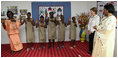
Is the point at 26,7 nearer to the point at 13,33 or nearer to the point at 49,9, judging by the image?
the point at 49,9

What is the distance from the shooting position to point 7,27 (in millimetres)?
3230

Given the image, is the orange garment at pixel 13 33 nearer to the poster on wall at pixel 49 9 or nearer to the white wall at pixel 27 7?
the white wall at pixel 27 7

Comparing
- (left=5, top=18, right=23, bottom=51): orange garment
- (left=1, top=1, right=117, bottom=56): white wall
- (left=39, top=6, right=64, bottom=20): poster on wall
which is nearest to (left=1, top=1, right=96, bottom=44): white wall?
(left=1, top=1, right=117, bottom=56): white wall

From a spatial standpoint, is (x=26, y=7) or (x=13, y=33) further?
(x=26, y=7)

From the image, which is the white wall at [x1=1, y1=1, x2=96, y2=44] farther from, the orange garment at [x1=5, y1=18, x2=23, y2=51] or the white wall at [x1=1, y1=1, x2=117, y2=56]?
the orange garment at [x1=5, y1=18, x2=23, y2=51]

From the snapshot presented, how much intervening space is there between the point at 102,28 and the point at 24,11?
11.1 ft

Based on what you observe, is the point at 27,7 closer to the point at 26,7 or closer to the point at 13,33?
the point at 26,7

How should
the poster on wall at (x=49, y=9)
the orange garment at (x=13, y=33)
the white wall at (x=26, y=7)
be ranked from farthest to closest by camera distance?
1. the poster on wall at (x=49, y=9)
2. the white wall at (x=26, y=7)
3. the orange garment at (x=13, y=33)

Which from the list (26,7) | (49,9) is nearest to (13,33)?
(26,7)

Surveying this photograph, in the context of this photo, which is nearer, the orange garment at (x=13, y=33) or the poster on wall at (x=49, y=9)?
the orange garment at (x=13, y=33)

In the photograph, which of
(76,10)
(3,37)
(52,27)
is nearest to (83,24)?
(76,10)

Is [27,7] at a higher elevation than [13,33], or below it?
higher

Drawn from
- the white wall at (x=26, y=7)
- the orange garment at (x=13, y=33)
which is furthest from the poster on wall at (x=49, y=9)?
the orange garment at (x=13, y=33)

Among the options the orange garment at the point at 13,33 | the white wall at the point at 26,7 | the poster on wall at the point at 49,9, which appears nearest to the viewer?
the orange garment at the point at 13,33
